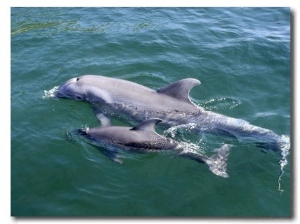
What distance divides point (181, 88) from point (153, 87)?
8.49ft

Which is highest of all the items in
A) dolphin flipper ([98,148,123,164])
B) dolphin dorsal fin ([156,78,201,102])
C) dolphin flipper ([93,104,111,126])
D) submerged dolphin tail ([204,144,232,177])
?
dolphin dorsal fin ([156,78,201,102])

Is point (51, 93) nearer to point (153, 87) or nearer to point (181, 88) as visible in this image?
point (153, 87)

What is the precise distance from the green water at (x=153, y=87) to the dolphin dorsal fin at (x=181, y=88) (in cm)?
112

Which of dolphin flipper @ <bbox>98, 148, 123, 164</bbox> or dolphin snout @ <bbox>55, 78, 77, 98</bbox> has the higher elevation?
dolphin snout @ <bbox>55, 78, 77, 98</bbox>

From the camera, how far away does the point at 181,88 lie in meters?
10.8

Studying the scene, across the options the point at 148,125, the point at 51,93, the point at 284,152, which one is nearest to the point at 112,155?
the point at 148,125

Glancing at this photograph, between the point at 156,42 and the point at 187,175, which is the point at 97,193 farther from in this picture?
the point at 156,42

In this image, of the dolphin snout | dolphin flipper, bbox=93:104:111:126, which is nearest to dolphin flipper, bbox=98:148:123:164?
dolphin flipper, bbox=93:104:111:126

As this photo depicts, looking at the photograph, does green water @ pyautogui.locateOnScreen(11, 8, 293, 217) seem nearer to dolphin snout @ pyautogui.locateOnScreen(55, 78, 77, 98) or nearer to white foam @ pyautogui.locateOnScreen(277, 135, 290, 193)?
white foam @ pyautogui.locateOnScreen(277, 135, 290, 193)

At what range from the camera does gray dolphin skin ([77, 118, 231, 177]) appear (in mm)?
9797

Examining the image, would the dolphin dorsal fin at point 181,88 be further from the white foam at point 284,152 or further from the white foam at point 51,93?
the white foam at point 51,93

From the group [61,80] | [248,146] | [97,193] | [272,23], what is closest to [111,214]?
[97,193]

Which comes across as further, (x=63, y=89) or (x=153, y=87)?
(x=153, y=87)

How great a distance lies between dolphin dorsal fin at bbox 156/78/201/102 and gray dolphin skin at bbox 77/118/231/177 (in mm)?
1432
